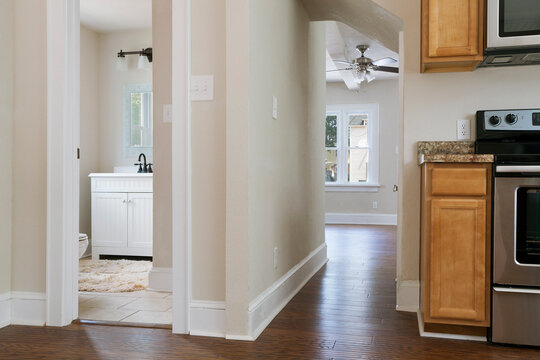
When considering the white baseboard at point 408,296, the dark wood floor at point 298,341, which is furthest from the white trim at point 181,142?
the white baseboard at point 408,296

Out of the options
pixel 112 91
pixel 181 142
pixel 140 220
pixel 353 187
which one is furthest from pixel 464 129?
pixel 353 187

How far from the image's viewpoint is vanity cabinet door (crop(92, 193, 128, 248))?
486 cm

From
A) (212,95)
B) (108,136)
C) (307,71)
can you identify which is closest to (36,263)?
(212,95)

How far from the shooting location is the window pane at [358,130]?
29.1ft

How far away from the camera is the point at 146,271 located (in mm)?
4211

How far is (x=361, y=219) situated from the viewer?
8.80m

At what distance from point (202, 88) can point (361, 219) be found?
6712mm

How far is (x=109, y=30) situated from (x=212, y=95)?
3.67 metres

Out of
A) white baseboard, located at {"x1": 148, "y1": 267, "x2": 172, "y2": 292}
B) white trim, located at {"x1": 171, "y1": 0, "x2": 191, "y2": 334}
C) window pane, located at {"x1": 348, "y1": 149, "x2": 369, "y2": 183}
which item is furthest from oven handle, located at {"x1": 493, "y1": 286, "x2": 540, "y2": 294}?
window pane, located at {"x1": 348, "y1": 149, "x2": 369, "y2": 183}

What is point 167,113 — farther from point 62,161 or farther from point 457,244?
point 457,244

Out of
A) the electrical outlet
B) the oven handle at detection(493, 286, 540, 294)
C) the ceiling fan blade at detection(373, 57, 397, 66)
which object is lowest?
the oven handle at detection(493, 286, 540, 294)

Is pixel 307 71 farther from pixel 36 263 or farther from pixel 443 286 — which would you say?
pixel 36 263

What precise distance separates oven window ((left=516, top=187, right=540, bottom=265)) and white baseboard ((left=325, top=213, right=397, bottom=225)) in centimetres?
627

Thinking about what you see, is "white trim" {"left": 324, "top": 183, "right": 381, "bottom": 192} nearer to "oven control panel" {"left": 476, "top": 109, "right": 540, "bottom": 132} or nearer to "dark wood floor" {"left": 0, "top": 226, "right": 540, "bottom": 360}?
"dark wood floor" {"left": 0, "top": 226, "right": 540, "bottom": 360}
